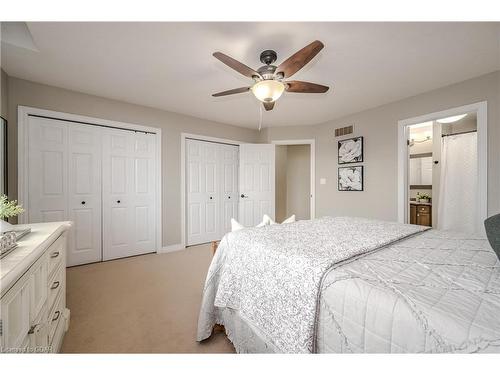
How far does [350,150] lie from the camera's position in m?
3.60

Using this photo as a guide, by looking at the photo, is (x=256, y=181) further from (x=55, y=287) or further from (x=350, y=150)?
(x=55, y=287)

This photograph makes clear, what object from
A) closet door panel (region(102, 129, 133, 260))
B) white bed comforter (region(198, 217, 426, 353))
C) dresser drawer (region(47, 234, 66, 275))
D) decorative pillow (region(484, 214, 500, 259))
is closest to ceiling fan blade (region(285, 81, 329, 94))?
white bed comforter (region(198, 217, 426, 353))

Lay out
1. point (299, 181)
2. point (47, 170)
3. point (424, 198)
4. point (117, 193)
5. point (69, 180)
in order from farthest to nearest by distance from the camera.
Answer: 1. point (299, 181)
2. point (424, 198)
3. point (117, 193)
4. point (69, 180)
5. point (47, 170)

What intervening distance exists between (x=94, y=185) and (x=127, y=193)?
0.42m

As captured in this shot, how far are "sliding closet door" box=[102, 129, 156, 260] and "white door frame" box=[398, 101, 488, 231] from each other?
12.5 feet

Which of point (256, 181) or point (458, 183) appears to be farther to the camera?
point (256, 181)

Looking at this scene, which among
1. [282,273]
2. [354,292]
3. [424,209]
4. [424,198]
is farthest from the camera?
[424,198]

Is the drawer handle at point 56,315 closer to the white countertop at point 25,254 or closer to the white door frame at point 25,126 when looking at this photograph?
the white countertop at point 25,254

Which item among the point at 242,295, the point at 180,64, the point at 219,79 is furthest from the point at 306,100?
the point at 242,295

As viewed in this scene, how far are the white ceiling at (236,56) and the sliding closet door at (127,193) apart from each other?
2.26 feet

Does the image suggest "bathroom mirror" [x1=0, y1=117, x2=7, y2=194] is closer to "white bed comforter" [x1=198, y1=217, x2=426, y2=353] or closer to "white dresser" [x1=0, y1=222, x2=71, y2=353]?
"white dresser" [x1=0, y1=222, x2=71, y2=353]

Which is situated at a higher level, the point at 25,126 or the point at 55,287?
the point at 25,126

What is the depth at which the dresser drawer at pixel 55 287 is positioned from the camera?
117cm

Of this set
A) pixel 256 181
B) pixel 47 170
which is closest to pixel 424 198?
pixel 256 181
